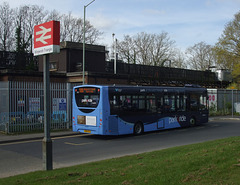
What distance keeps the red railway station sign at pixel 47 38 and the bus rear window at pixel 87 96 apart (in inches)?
291

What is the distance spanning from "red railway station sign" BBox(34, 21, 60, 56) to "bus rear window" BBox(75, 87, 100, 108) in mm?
7396

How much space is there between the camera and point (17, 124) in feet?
55.5

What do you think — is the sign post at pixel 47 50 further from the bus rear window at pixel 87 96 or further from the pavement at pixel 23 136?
the pavement at pixel 23 136

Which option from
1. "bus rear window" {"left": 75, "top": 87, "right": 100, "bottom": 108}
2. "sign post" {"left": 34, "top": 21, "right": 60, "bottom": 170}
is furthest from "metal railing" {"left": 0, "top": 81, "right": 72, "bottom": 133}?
"sign post" {"left": 34, "top": 21, "right": 60, "bottom": 170}

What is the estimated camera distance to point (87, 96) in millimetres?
15625

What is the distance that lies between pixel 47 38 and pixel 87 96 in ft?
26.6

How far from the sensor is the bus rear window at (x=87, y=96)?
599 inches

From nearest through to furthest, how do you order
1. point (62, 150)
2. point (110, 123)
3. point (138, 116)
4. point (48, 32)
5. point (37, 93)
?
point (48, 32) < point (62, 150) < point (110, 123) < point (138, 116) < point (37, 93)

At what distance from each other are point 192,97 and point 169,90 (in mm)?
2597

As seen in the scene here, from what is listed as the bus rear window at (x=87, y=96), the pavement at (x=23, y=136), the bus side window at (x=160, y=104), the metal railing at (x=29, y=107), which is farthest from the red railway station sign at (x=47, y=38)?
the bus side window at (x=160, y=104)

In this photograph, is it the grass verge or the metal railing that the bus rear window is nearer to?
the metal railing

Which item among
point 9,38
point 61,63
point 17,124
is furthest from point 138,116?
point 9,38

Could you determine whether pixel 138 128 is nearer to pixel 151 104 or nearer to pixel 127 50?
pixel 151 104

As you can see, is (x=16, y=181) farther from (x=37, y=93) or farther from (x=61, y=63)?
(x=61, y=63)
